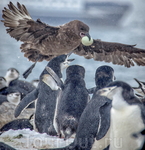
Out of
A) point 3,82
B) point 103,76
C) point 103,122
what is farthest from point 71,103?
point 3,82

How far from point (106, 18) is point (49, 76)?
9.25 ft

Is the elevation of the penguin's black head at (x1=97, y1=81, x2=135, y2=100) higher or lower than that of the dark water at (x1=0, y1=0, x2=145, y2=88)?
lower

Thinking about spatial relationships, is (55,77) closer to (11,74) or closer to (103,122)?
(103,122)

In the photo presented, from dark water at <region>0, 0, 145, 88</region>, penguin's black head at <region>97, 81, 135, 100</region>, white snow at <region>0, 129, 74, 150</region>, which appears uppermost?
dark water at <region>0, 0, 145, 88</region>

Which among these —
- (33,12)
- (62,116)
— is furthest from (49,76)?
(33,12)

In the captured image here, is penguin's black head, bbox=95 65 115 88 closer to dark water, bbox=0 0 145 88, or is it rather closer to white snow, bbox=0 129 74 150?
white snow, bbox=0 129 74 150

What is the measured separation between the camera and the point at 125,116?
131cm

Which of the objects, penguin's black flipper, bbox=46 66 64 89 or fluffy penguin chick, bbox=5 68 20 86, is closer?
penguin's black flipper, bbox=46 66 64 89

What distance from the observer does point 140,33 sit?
3988 mm

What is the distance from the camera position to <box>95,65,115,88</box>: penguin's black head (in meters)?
1.94

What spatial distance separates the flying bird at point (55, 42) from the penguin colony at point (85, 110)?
151mm

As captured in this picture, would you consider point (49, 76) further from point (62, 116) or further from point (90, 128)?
point (90, 128)

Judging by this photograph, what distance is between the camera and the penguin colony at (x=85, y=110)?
4.32 feet

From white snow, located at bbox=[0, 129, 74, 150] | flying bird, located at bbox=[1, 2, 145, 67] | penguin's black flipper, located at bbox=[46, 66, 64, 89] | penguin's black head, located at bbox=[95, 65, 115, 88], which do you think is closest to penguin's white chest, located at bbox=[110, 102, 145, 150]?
white snow, located at bbox=[0, 129, 74, 150]
